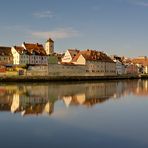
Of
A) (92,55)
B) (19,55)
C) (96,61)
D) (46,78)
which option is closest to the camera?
(46,78)

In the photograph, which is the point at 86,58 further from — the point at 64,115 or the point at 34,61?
the point at 64,115

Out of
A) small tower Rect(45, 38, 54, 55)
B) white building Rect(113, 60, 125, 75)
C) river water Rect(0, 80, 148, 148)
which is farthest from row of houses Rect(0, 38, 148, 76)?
river water Rect(0, 80, 148, 148)

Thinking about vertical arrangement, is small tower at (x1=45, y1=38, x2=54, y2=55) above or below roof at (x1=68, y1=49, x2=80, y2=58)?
above

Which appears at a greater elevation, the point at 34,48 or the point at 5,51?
the point at 34,48

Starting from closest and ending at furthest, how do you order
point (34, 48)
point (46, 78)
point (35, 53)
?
point (46, 78) → point (35, 53) → point (34, 48)

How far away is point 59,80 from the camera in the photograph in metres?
56.7

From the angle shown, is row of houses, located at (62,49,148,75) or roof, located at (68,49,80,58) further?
roof, located at (68,49,80,58)

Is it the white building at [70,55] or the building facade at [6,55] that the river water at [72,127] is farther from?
the white building at [70,55]

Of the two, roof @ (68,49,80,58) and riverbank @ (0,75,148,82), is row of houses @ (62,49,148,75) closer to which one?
roof @ (68,49,80,58)

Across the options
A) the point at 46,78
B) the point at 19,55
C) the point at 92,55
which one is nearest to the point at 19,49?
the point at 19,55

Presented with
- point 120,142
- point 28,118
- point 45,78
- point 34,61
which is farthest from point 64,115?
point 34,61

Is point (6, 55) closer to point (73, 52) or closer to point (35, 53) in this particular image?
point (35, 53)

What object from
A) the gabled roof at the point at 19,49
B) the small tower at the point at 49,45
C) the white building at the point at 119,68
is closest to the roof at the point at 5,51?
the gabled roof at the point at 19,49

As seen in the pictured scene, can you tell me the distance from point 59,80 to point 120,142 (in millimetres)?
44986
